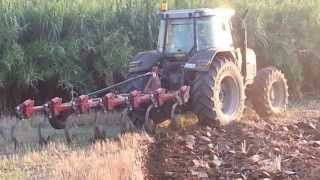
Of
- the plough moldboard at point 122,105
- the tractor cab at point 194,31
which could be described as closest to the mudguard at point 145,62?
the tractor cab at point 194,31

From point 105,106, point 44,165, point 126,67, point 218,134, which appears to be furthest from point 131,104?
point 126,67

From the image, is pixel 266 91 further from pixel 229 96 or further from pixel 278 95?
pixel 229 96

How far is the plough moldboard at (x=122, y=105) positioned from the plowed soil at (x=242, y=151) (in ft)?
1.43

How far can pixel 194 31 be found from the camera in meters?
9.92

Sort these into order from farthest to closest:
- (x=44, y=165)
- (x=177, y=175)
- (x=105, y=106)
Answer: (x=105, y=106)
(x=44, y=165)
(x=177, y=175)

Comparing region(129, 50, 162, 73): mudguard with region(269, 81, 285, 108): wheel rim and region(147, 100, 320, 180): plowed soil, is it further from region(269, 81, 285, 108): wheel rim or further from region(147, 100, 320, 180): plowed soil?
region(269, 81, 285, 108): wheel rim

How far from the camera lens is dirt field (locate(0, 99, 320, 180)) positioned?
6.88m

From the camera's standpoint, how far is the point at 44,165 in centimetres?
745

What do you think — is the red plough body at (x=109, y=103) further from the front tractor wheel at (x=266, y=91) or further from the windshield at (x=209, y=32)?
the front tractor wheel at (x=266, y=91)

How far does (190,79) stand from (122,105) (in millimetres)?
1292

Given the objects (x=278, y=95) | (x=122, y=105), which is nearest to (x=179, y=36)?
(x=122, y=105)

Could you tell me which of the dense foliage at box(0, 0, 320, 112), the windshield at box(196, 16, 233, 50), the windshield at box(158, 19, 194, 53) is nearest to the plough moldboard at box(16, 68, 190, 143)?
the windshield at box(158, 19, 194, 53)

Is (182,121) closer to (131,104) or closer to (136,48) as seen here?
(131,104)

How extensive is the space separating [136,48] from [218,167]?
21.3 feet
